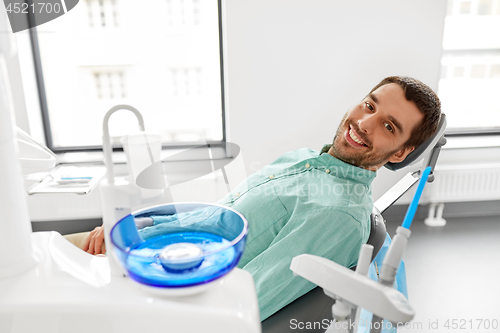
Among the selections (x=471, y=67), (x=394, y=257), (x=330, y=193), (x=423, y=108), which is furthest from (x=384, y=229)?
(x=471, y=67)

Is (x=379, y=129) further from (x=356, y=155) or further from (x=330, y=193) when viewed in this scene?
(x=330, y=193)

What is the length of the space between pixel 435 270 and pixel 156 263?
205cm

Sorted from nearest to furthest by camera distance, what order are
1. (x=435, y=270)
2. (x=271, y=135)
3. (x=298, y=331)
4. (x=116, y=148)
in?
(x=298, y=331) → (x=435, y=270) → (x=271, y=135) → (x=116, y=148)

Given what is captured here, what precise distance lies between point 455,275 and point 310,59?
1.46 meters

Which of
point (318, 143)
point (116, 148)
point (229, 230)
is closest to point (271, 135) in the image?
Answer: point (318, 143)

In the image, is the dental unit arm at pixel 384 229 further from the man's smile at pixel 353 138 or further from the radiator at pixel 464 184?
the radiator at pixel 464 184

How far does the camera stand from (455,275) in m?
2.10

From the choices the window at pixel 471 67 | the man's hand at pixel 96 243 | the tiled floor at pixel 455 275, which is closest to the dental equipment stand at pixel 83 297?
the man's hand at pixel 96 243

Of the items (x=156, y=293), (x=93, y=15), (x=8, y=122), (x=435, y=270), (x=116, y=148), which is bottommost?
(x=435, y=270)

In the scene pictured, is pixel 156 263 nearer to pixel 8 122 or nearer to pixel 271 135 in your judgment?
pixel 8 122

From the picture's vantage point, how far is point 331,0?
88.3 inches

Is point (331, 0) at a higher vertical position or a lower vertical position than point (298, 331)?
higher

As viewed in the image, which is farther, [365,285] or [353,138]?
[353,138]

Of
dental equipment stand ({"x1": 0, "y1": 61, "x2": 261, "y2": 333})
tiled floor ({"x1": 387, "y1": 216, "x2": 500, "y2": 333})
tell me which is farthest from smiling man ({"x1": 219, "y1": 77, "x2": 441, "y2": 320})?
tiled floor ({"x1": 387, "y1": 216, "x2": 500, "y2": 333})
